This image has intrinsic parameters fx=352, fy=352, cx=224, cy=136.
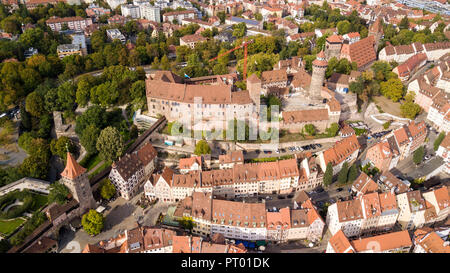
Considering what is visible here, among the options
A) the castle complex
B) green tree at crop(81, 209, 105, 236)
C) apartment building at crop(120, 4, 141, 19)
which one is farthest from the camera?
apartment building at crop(120, 4, 141, 19)

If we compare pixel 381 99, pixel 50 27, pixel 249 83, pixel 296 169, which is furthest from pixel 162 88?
pixel 50 27

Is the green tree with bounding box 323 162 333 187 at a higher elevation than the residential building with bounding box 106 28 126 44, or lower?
lower

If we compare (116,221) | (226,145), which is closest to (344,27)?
(226,145)

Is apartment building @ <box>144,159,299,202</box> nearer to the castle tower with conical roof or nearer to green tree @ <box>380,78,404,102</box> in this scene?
the castle tower with conical roof

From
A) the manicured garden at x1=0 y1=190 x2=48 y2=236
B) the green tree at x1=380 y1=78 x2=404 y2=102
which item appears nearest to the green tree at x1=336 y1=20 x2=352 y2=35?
the green tree at x1=380 y1=78 x2=404 y2=102

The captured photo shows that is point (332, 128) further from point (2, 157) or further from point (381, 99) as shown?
point (2, 157)

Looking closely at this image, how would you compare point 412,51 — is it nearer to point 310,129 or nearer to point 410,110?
point 410,110

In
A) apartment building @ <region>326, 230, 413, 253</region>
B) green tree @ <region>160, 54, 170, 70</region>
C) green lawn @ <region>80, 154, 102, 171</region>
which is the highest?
green tree @ <region>160, 54, 170, 70</region>
